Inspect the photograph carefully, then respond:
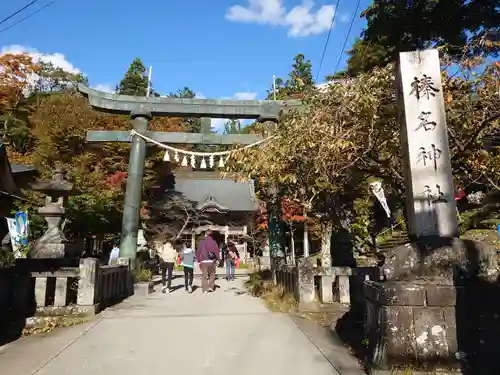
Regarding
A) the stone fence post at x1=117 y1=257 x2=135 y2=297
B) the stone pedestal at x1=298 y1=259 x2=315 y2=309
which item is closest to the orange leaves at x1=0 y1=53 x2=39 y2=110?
the stone fence post at x1=117 y1=257 x2=135 y2=297

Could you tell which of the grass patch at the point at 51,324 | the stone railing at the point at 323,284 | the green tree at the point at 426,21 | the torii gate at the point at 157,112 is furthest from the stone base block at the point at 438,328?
the green tree at the point at 426,21

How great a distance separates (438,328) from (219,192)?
A: 95.7 feet

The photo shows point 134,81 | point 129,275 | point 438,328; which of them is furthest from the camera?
point 134,81

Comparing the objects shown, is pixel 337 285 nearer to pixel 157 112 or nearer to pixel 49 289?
pixel 49 289

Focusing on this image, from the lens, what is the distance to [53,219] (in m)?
8.74

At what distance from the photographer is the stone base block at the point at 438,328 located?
345 cm

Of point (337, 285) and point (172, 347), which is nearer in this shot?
point (172, 347)

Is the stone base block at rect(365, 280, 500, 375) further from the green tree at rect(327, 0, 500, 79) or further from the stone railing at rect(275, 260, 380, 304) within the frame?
the green tree at rect(327, 0, 500, 79)

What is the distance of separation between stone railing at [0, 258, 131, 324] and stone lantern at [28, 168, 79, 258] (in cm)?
51

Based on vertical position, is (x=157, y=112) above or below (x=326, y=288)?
above

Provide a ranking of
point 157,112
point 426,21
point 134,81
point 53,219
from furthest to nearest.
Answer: point 134,81 < point 426,21 < point 157,112 < point 53,219

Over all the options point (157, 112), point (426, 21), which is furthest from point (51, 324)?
point (426, 21)

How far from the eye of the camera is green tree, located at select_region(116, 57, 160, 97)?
41.3 meters

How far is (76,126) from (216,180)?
14237 mm
